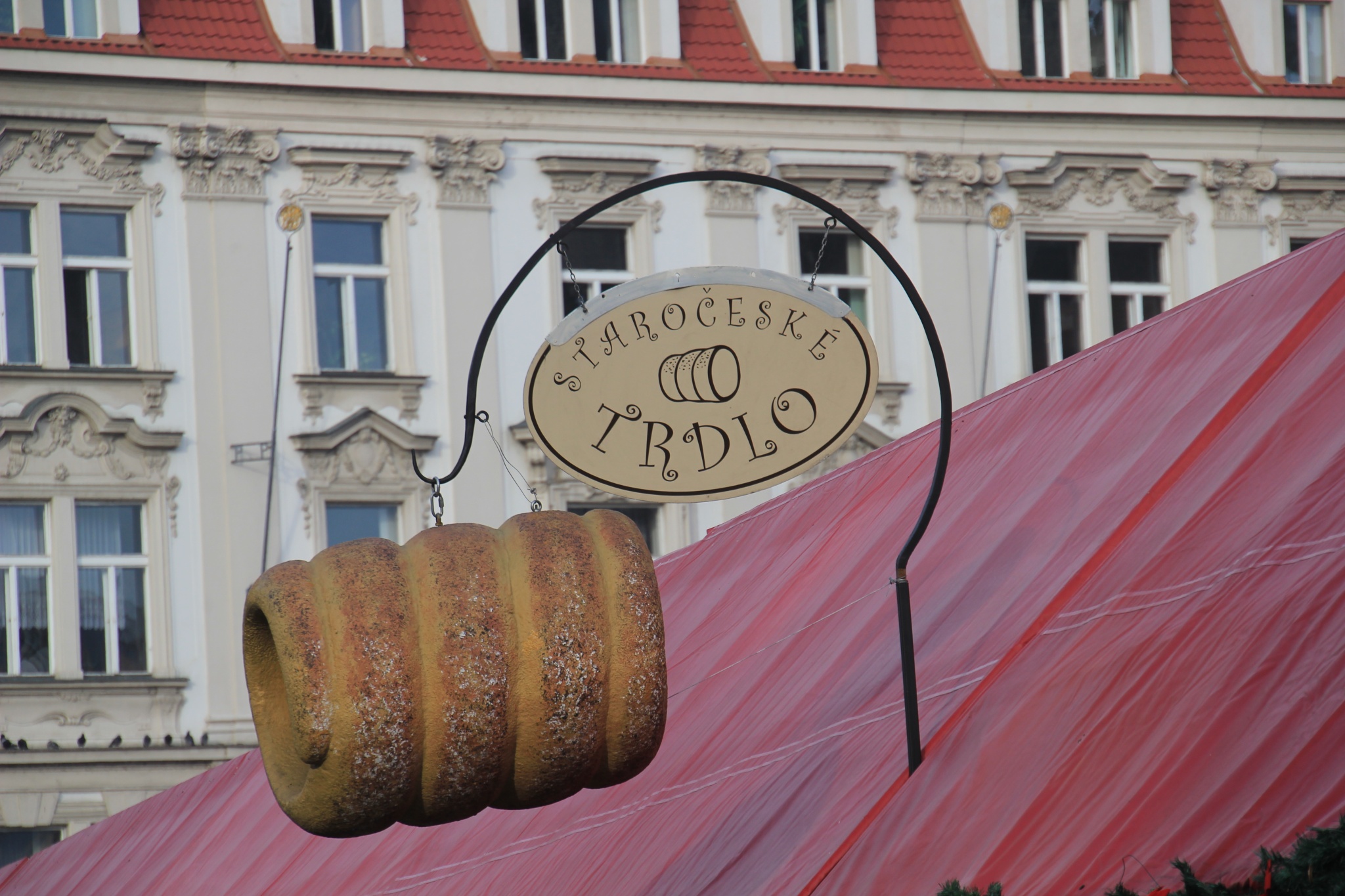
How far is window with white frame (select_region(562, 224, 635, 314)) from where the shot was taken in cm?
2140

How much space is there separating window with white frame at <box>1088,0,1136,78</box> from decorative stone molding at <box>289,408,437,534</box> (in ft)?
29.4

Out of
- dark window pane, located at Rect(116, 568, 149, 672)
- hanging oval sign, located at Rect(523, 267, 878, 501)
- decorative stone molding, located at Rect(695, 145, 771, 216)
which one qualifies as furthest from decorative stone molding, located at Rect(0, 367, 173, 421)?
hanging oval sign, located at Rect(523, 267, 878, 501)

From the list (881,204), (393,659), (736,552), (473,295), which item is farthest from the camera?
(881,204)

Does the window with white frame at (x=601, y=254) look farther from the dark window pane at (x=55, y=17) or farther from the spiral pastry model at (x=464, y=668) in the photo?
the spiral pastry model at (x=464, y=668)

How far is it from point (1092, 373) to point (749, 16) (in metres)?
15.6

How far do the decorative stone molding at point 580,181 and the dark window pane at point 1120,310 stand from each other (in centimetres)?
542

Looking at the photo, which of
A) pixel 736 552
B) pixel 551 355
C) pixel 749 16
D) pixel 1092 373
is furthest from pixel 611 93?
pixel 551 355

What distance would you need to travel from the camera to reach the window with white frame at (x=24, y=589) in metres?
19.3

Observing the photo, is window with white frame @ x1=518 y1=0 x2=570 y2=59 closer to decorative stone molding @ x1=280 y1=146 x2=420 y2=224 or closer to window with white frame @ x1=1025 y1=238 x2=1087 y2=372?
decorative stone molding @ x1=280 y1=146 x2=420 y2=224

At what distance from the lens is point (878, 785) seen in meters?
5.66

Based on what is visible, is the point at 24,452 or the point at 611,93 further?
the point at 611,93

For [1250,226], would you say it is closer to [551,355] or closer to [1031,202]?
[1031,202]

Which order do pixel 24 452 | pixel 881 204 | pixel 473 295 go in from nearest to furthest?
pixel 24 452
pixel 473 295
pixel 881 204

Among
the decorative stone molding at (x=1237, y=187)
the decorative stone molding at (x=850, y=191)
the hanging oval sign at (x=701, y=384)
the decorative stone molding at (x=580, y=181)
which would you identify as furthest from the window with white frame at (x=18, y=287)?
the hanging oval sign at (x=701, y=384)
